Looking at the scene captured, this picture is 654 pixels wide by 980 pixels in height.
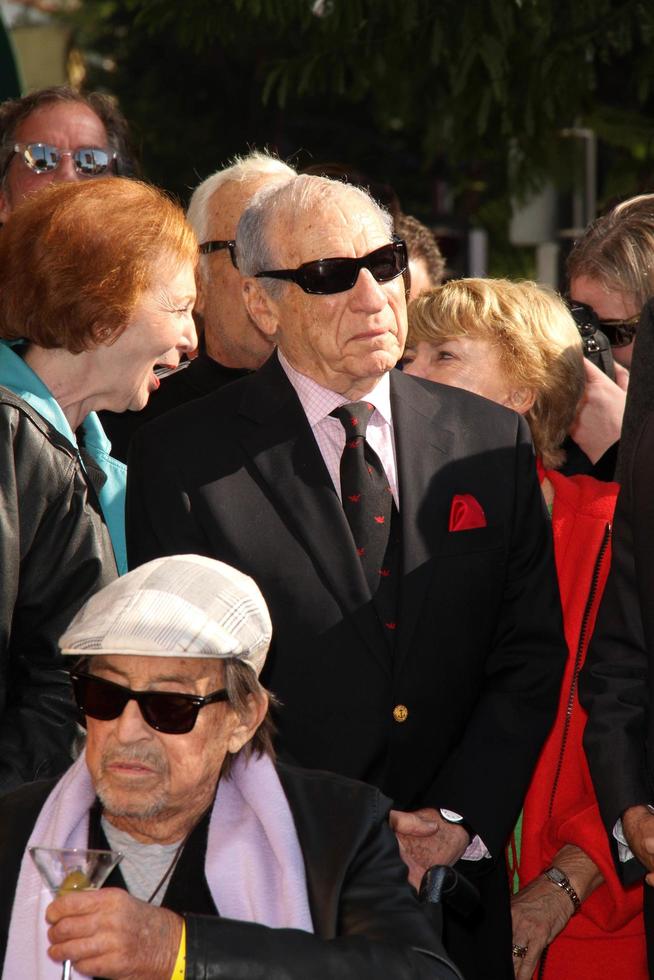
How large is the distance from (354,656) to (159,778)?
68 centimetres

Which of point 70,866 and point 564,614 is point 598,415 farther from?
point 70,866

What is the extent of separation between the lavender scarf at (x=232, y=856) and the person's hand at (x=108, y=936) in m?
0.26

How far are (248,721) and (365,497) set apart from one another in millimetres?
755

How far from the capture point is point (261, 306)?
12.4 feet

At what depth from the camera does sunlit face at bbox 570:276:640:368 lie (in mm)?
4797

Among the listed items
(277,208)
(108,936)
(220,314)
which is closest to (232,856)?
(108,936)

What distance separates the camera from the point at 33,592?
3.19m

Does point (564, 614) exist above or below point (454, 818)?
above

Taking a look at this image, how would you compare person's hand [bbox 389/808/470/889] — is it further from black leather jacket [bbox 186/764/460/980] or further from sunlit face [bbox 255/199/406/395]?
sunlit face [bbox 255/199/406/395]

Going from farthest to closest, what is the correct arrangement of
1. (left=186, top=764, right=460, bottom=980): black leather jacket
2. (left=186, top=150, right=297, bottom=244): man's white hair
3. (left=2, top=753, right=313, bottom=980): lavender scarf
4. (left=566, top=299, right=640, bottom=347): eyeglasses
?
1. (left=186, top=150, right=297, bottom=244): man's white hair
2. (left=566, top=299, right=640, bottom=347): eyeglasses
3. (left=2, top=753, right=313, bottom=980): lavender scarf
4. (left=186, top=764, right=460, bottom=980): black leather jacket

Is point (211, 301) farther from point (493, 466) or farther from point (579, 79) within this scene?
point (579, 79)

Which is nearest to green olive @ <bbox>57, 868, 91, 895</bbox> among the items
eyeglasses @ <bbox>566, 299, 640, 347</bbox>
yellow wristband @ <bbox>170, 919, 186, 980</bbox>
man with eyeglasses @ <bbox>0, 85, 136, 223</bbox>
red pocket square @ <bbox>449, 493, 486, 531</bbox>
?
yellow wristband @ <bbox>170, 919, 186, 980</bbox>

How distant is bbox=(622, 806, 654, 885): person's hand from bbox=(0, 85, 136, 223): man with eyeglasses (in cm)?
303

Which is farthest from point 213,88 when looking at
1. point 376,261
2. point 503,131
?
point 376,261
